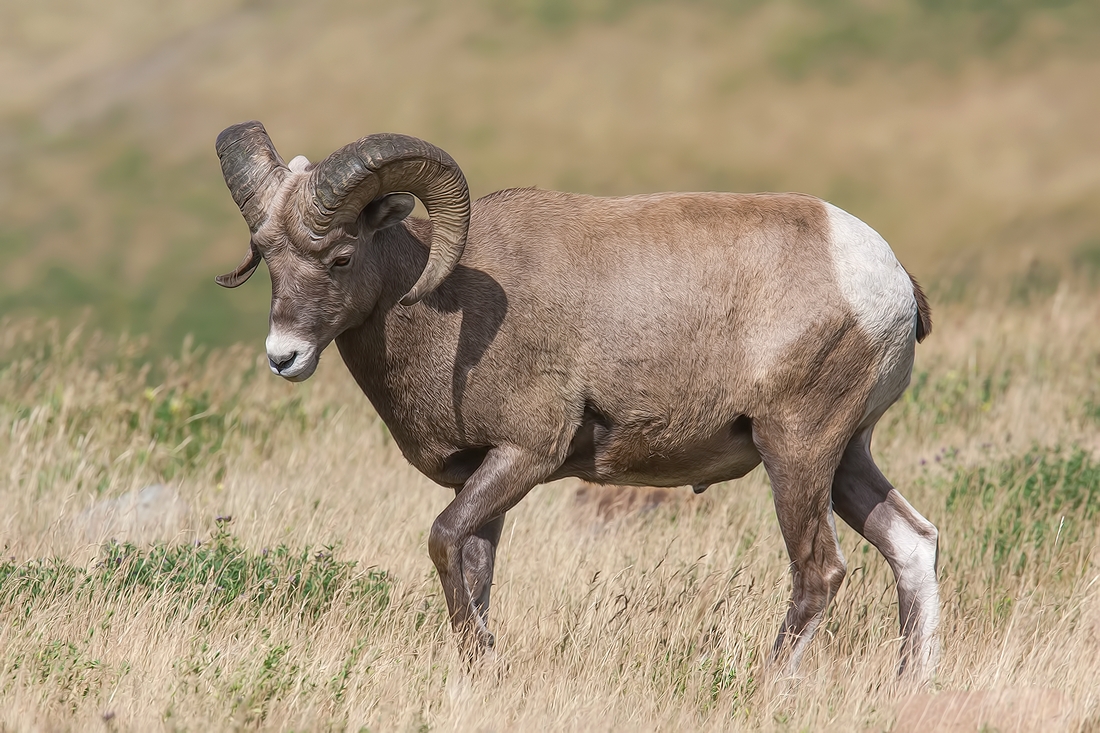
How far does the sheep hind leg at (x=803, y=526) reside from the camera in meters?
5.73

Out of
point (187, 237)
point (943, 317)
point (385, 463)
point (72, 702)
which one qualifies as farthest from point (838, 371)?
point (187, 237)

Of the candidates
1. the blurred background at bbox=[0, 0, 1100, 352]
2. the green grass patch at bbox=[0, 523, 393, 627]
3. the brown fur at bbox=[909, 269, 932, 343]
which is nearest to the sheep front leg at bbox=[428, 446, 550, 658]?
the green grass patch at bbox=[0, 523, 393, 627]

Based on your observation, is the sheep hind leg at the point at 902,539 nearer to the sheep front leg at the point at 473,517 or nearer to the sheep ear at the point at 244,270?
the sheep front leg at the point at 473,517

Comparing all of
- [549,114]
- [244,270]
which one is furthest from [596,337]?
[549,114]

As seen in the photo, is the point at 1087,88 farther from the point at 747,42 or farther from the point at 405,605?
the point at 405,605

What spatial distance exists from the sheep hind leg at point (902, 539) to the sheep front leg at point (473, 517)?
5.17 feet

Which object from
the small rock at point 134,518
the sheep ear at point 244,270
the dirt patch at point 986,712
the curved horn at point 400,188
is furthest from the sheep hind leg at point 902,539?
the small rock at point 134,518

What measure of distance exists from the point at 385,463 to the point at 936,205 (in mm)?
25893

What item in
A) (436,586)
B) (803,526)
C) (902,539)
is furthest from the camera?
(436,586)

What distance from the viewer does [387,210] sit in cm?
548

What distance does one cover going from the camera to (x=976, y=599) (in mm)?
6797

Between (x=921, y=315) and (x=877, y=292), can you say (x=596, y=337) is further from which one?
(x=921, y=315)

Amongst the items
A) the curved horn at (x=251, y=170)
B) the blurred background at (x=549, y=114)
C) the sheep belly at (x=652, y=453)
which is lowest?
the blurred background at (x=549, y=114)

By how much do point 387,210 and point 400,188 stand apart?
0.14 metres
